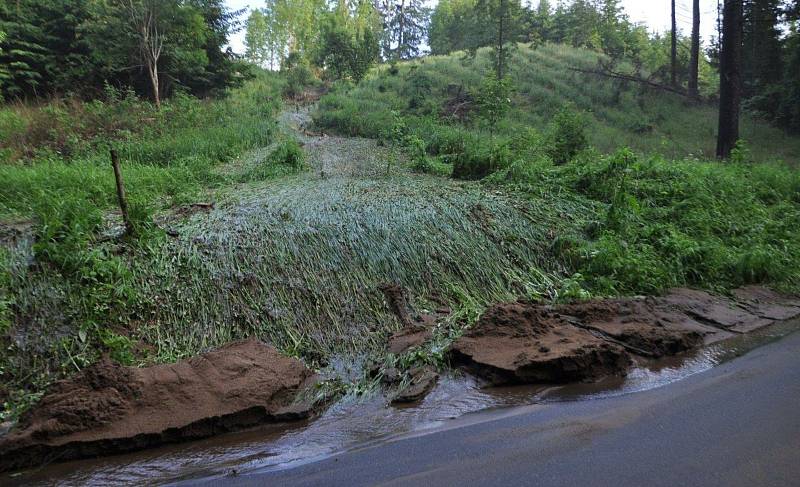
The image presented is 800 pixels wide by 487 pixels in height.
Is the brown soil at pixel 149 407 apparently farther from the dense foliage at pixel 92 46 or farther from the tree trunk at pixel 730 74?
the dense foliage at pixel 92 46

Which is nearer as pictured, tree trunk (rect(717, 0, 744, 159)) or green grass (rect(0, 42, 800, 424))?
green grass (rect(0, 42, 800, 424))

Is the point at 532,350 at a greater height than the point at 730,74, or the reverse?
the point at 730,74

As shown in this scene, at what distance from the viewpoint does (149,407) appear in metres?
2.90

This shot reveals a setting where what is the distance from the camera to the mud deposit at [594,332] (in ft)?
11.0

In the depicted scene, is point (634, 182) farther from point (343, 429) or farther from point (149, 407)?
point (149, 407)

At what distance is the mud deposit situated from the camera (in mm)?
3340

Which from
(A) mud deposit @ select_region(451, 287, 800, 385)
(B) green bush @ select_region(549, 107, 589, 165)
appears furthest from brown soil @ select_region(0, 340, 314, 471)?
(B) green bush @ select_region(549, 107, 589, 165)

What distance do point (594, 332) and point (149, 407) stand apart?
308 centimetres

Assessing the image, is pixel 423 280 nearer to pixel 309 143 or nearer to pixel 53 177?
pixel 53 177

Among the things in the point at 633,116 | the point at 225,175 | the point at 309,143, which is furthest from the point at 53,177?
the point at 633,116

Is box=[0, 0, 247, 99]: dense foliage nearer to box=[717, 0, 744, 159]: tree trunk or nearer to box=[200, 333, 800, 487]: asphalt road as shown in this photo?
box=[717, 0, 744, 159]: tree trunk

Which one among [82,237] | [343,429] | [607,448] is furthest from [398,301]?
[82,237]

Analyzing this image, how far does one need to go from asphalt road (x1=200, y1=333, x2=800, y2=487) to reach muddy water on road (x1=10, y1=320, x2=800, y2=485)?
13 cm

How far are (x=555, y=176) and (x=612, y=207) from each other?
1.58 meters
